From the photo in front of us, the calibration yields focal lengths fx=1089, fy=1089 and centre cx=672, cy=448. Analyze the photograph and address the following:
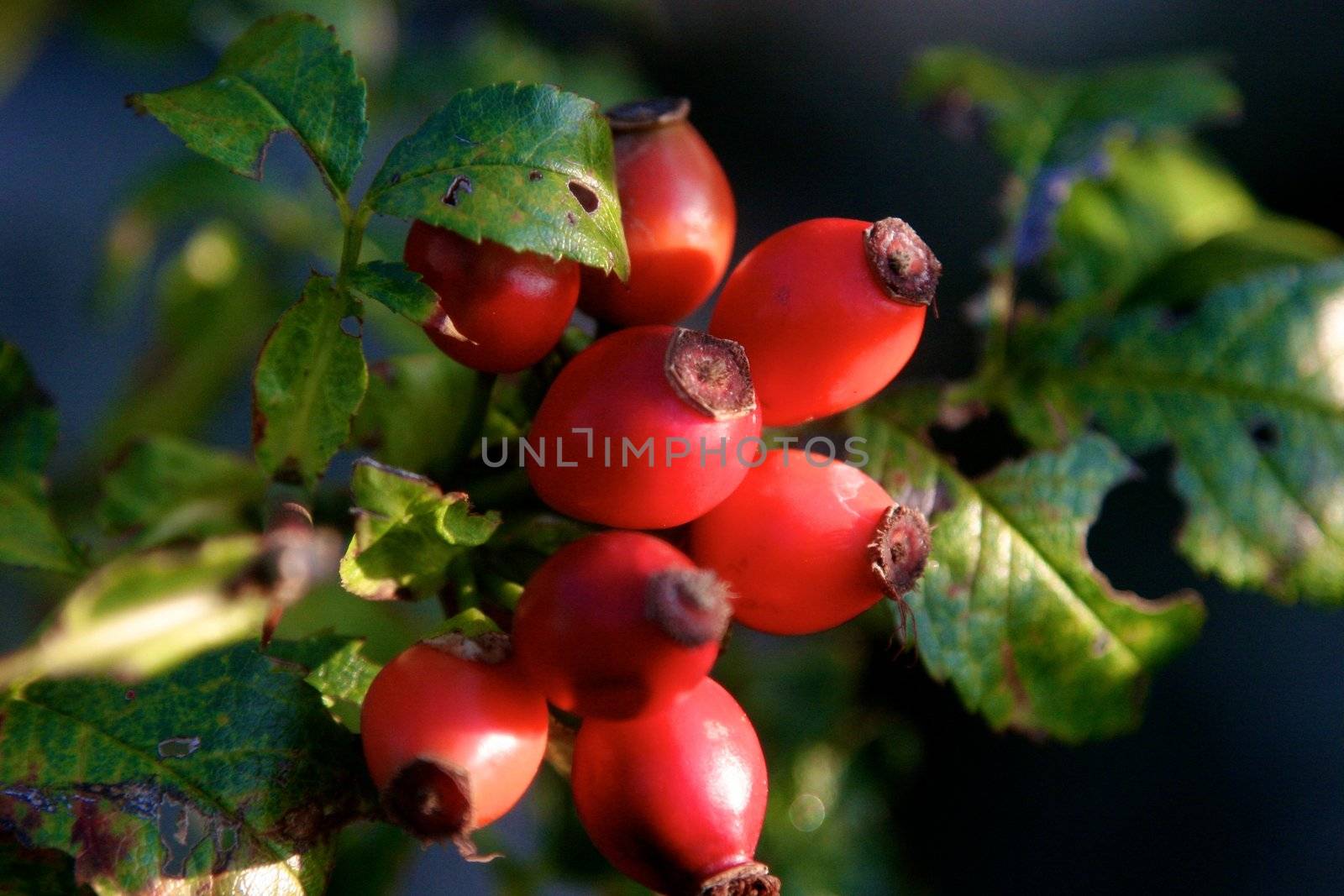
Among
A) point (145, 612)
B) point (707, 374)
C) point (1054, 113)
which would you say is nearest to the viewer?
point (145, 612)

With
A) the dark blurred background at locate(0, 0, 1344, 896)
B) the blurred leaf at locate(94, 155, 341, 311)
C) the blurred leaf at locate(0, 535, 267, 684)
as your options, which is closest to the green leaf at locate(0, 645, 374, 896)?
the blurred leaf at locate(0, 535, 267, 684)

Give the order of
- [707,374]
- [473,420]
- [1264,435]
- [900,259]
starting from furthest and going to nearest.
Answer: [1264,435] → [473,420] → [900,259] → [707,374]

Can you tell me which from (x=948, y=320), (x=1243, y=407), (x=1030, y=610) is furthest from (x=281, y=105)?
(x=948, y=320)

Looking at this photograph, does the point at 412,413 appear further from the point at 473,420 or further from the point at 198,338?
the point at 198,338

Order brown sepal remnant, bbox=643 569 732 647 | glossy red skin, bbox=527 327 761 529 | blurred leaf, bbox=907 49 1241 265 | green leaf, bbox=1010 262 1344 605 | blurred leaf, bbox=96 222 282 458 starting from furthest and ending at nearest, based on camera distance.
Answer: blurred leaf, bbox=96 222 282 458 → blurred leaf, bbox=907 49 1241 265 → green leaf, bbox=1010 262 1344 605 → glossy red skin, bbox=527 327 761 529 → brown sepal remnant, bbox=643 569 732 647

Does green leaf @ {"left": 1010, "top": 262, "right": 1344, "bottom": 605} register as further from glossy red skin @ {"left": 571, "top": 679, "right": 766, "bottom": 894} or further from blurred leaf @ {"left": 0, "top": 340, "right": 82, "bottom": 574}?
blurred leaf @ {"left": 0, "top": 340, "right": 82, "bottom": 574}

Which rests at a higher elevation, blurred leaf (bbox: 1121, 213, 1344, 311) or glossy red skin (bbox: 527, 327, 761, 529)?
glossy red skin (bbox: 527, 327, 761, 529)

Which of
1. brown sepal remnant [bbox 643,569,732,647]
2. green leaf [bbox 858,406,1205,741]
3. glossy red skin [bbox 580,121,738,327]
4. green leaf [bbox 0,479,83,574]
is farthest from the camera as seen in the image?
green leaf [bbox 858,406,1205,741]
